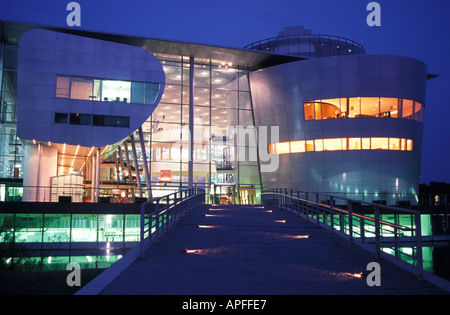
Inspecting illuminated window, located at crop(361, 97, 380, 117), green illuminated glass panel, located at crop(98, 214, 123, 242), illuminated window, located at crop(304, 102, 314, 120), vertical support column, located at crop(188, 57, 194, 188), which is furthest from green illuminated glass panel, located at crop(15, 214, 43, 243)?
illuminated window, located at crop(361, 97, 380, 117)

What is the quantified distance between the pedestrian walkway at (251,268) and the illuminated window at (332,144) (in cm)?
2135

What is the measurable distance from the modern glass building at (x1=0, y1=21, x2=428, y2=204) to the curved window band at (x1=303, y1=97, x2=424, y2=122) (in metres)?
0.08

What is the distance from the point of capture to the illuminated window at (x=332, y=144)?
34.5 m

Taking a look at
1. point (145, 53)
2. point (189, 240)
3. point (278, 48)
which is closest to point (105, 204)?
point (145, 53)

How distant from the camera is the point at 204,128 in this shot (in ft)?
125

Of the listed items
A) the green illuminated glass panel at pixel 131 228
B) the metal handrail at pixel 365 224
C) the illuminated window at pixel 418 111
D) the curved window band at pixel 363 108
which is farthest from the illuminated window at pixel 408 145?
the green illuminated glass panel at pixel 131 228

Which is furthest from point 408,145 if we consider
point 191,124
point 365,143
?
point 191,124

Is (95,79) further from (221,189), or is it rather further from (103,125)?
(221,189)

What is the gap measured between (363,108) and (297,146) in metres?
5.99

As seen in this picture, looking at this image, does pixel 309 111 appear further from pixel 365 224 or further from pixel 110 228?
pixel 365 224

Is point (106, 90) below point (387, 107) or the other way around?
the other way around

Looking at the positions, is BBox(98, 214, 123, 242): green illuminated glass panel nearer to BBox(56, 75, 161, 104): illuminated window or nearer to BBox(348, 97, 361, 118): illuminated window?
BBox(56, 75, 161, 104): illuminated window

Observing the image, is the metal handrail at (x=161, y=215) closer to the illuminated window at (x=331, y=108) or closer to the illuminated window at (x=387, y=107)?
the illuminated window at (x=331, y=108)

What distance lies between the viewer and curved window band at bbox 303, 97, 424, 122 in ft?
113
